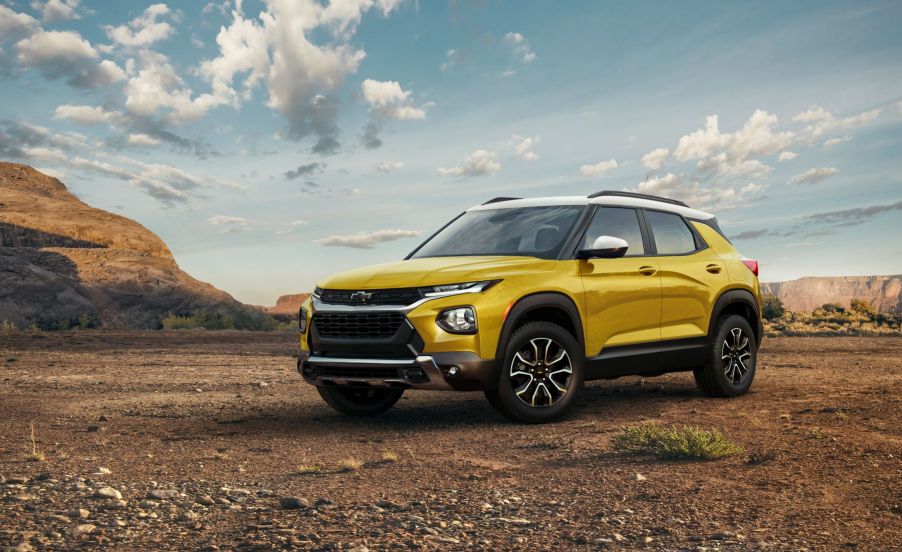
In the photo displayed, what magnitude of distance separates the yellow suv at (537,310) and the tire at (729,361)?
0.06ft

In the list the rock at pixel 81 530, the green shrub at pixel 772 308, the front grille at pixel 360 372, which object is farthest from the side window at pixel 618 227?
the green shrub at pixel 772 308

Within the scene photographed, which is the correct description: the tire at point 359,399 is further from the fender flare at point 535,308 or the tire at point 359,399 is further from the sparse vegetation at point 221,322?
the sparse vegetation at point 221,322

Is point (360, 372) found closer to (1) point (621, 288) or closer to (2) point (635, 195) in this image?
(1) point (621, 288)

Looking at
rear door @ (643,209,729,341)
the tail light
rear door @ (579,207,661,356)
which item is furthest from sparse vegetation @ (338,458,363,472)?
the tail light

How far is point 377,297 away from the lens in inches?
273

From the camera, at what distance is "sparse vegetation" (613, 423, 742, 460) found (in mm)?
5785

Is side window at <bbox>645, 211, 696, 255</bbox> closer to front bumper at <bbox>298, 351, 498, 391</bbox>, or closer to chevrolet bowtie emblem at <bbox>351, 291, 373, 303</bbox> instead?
front bumper at <bbox>298, 351, 498, 391</bbox>

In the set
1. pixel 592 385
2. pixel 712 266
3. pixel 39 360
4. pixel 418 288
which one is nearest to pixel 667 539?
pixel 418 288

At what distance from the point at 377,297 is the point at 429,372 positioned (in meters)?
0.80

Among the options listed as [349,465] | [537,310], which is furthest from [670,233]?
[349,465]

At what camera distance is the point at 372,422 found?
789 centimetres

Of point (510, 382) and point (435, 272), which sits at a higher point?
point (435, 272)

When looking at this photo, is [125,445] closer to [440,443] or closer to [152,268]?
[440,443]

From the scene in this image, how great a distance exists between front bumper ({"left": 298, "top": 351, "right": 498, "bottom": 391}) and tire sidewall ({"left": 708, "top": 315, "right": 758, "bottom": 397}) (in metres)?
3.24
